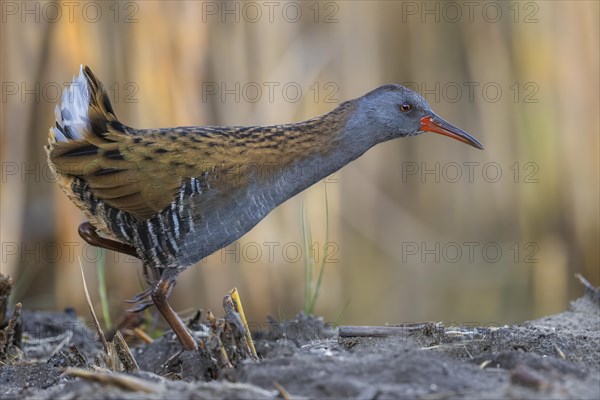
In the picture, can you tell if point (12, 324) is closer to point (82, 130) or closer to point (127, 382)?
point (82, 130)

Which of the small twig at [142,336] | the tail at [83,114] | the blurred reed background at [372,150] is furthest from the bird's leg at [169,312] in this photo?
the blurred reed background at [372,150]

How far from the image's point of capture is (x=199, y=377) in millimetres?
3354

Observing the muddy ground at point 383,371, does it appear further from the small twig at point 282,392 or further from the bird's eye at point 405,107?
the bird's eye at point 405,107

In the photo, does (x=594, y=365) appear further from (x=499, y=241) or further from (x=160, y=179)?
(x=499, y=241)

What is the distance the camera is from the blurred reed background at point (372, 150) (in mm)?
6211

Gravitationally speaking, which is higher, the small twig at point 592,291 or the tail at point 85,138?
the tail at point 85,138

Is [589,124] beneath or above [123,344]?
above

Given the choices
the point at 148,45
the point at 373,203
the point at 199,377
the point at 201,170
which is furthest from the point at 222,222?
the point at 373,203

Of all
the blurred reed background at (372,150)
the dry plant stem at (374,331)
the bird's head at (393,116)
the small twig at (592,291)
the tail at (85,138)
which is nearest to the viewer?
the dry plant stem at (374,331)

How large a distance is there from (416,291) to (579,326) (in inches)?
133

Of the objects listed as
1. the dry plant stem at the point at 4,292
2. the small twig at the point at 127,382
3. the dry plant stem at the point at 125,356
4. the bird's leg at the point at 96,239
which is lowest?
the dry plant stem at the point at 125,356

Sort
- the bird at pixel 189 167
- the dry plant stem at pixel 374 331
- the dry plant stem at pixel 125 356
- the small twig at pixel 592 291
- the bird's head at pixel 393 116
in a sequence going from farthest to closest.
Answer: the small twig at pixel 592 291
the bird's head at pixel 393 116
the bird at pixel 189 167
the dry plant stem at pixel 125 356
the dry plant stem at pixel 374 331

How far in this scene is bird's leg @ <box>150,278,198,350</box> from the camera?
4.19 m

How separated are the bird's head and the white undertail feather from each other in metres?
1.28
